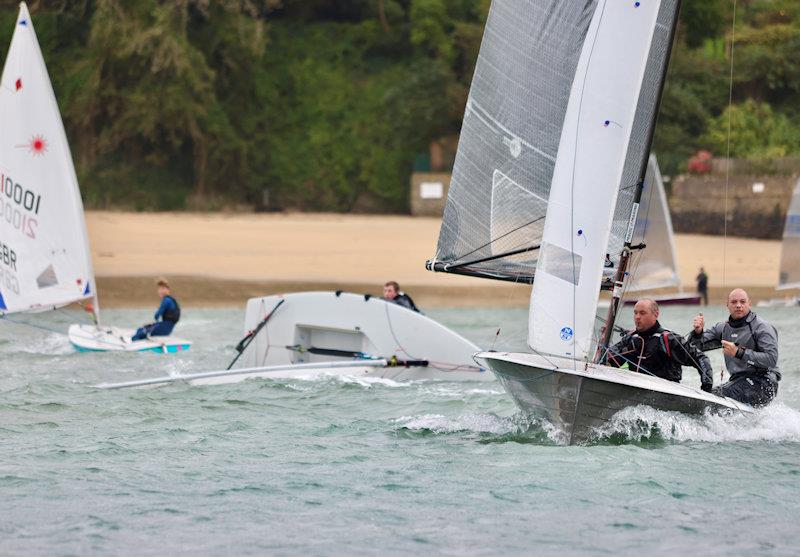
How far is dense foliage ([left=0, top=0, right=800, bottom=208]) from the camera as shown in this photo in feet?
106

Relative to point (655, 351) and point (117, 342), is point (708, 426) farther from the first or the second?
point (117, 342)

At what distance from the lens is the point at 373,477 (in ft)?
31.9

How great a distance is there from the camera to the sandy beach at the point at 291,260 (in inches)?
998

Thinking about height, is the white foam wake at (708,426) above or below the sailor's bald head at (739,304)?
below

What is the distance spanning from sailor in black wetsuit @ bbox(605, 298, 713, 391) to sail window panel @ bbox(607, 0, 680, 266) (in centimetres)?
127

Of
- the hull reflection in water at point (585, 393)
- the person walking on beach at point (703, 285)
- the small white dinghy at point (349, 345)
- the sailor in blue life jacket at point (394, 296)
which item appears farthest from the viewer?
the person walking on beach at point (703, 285)

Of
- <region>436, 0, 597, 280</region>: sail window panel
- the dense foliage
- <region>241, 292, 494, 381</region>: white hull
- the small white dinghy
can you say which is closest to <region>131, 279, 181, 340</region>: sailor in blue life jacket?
<region>241, 292, 494, 381</region>: white hull

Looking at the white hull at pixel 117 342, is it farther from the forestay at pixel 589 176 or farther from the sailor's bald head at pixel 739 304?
the sailor's bald head at pixel 739 304

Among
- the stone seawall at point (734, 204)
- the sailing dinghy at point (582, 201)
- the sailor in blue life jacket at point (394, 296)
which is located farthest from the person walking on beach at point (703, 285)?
the sailing dinghy at point (582, 201)

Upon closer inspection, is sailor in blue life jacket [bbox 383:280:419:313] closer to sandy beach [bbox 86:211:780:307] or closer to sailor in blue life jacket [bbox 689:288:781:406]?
sailor in blue life jacket [bbox 689:288:781:406]

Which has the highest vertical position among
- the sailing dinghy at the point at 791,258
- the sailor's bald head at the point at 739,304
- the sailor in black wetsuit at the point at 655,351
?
the sailing dinghy at the point at 791,258

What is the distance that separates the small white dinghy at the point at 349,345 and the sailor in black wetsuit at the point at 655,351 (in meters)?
3.87

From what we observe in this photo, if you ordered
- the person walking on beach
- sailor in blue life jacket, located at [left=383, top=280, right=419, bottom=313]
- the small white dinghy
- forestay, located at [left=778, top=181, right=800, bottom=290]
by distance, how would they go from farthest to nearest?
1. the person walking on beach
2. forestay, located at [left=778, top=181, right=800, bottom=290]
3. sailor in blue life jacket, located at [left=383, top=280, right=419, bottom=313]
4. the small white dinghy

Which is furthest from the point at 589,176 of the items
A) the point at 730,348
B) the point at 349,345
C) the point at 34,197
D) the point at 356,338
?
the point at 34,197
